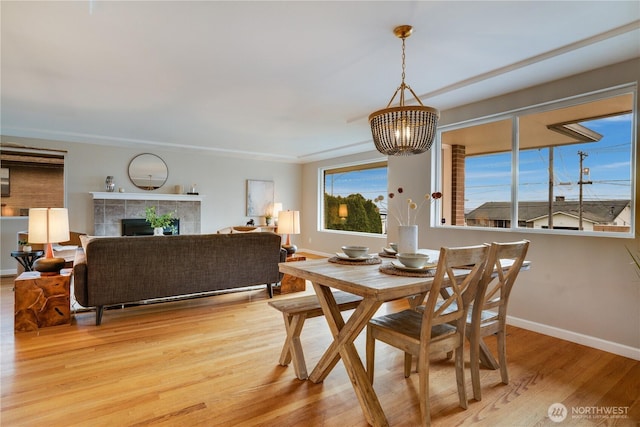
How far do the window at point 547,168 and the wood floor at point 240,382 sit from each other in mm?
1128

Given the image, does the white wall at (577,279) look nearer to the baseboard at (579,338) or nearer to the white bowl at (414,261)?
the baseboard at (579,338)

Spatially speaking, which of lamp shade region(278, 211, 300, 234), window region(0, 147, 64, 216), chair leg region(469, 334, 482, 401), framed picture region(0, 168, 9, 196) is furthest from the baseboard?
framed picture region(0, 168, 9, 196)

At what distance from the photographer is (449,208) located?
4.14 metres

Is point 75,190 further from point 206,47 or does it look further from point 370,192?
point 370,192

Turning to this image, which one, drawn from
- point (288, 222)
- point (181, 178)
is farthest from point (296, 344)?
point (181, 178)

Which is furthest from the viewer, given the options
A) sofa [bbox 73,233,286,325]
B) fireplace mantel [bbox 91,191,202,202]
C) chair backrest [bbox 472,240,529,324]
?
fireplace mantel [bbox 91,191,202,202]

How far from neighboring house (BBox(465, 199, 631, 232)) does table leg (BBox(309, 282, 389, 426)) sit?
2.33 meters

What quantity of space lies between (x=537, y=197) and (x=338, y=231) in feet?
15.5

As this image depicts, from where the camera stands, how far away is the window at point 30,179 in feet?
A: 18.4

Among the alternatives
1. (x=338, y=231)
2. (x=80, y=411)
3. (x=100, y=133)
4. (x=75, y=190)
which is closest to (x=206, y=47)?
(x=80, y=411)

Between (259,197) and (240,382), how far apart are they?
240 inches

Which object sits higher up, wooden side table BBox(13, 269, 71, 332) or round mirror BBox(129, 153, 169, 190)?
round mirror BBox(129, 153, 169, 190)

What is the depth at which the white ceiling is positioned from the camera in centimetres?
219

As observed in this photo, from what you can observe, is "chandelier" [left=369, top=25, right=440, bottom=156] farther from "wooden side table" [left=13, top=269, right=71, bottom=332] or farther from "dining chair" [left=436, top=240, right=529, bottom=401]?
"wooden side table" [left=13, top=269, right=71, bottom=332]
